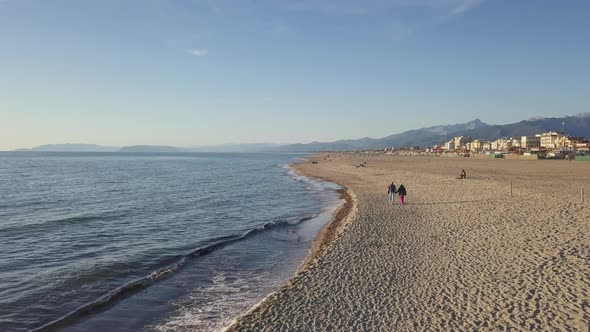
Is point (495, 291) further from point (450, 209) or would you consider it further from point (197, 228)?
point (197, 228)

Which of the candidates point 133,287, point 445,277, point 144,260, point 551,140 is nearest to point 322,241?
point 445,277

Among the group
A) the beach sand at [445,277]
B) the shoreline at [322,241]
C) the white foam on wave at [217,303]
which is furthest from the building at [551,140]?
the white foam on wave at [217,303]

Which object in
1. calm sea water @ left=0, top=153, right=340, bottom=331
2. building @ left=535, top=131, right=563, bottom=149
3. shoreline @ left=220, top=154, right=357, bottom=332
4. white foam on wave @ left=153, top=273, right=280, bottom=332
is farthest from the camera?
building @ left=535, top=131, right=563, bottom=149

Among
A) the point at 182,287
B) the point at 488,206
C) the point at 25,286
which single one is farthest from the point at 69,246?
the point at 488,206

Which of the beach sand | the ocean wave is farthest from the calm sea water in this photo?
the beach sand

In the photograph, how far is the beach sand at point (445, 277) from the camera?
29.6 feet

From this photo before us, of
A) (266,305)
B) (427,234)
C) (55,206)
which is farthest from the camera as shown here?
(55,206)

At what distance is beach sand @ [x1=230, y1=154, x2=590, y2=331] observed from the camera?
9.03 meters

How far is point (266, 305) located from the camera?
10.4m

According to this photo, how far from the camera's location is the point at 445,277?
38.8 ft

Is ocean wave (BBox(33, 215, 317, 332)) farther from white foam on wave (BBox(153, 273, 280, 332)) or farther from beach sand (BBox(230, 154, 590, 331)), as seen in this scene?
beach sand (BBox(230, 154, 590, 331))

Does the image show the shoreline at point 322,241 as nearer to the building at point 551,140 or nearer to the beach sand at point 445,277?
the beach sand at point 445,277

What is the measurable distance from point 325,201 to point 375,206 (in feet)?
22.8

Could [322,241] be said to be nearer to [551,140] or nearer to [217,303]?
[217,303]
